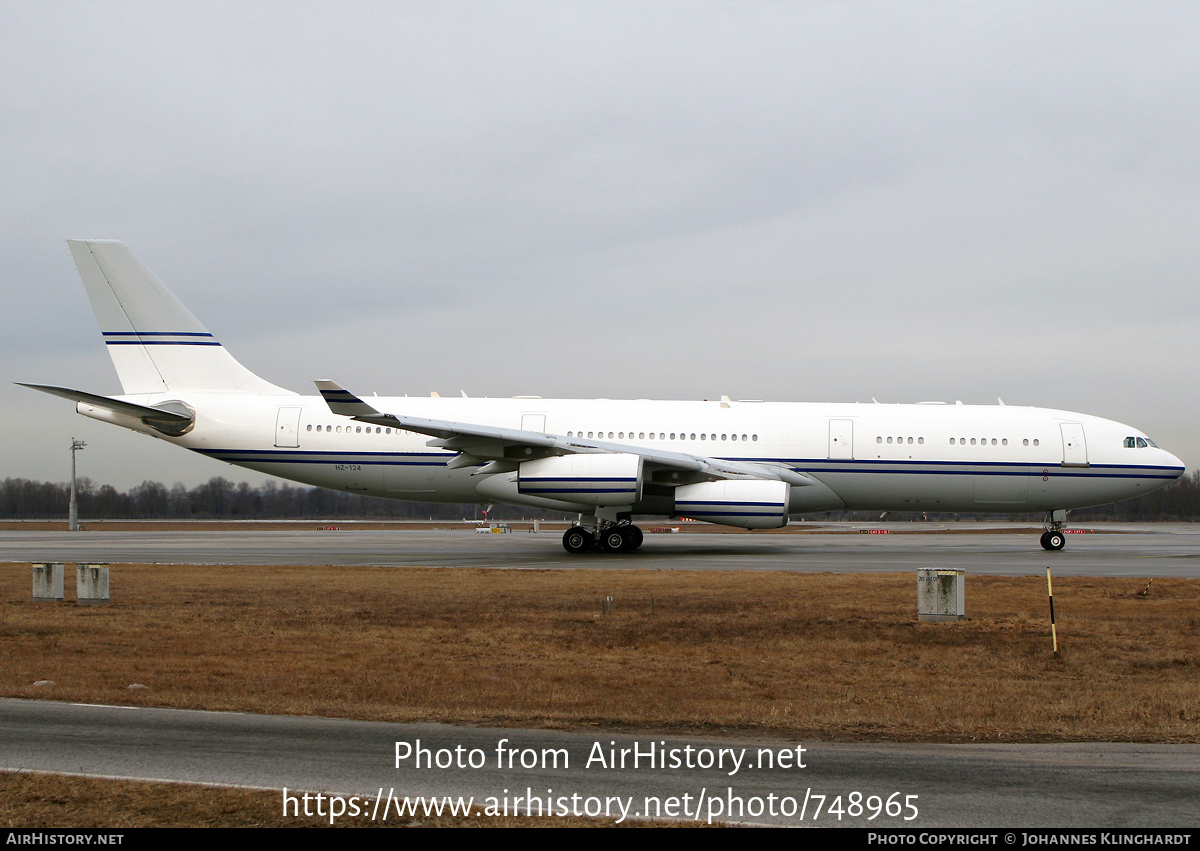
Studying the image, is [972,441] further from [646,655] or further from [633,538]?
[646,655]

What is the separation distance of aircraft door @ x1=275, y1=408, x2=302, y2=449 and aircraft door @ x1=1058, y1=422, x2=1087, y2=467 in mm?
20902

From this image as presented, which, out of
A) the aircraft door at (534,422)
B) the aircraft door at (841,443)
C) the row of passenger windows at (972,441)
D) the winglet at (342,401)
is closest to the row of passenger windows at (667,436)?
the aircraft door at (534,422)

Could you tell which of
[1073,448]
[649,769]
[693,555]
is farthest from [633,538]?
[649,769]

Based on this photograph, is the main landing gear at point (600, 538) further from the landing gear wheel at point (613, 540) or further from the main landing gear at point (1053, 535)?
the main landing gear at point (1053, 535)

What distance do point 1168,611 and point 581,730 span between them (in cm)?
1032

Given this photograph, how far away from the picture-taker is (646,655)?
1016cm

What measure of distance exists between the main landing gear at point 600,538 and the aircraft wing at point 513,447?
1.95 m

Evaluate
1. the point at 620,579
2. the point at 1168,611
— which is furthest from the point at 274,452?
the point at 1168,611

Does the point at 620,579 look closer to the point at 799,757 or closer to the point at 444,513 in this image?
the point at 799,757

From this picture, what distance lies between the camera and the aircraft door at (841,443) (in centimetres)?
2612

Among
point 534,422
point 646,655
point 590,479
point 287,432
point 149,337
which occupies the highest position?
point 149,337

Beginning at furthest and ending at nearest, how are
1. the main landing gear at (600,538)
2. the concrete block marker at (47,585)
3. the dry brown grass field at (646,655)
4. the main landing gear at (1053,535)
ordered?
1. the main landing gear at (1053,535)
2. the main landing gear at (600,538)
3. the concrete block marker at (47,585)
4. the dry brown grass field at (646,655)

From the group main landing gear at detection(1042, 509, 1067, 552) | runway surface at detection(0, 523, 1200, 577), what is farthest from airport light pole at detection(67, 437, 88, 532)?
main landing gear at detection(1042, 509, 1067, 552)

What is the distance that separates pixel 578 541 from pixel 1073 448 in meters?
13.8
